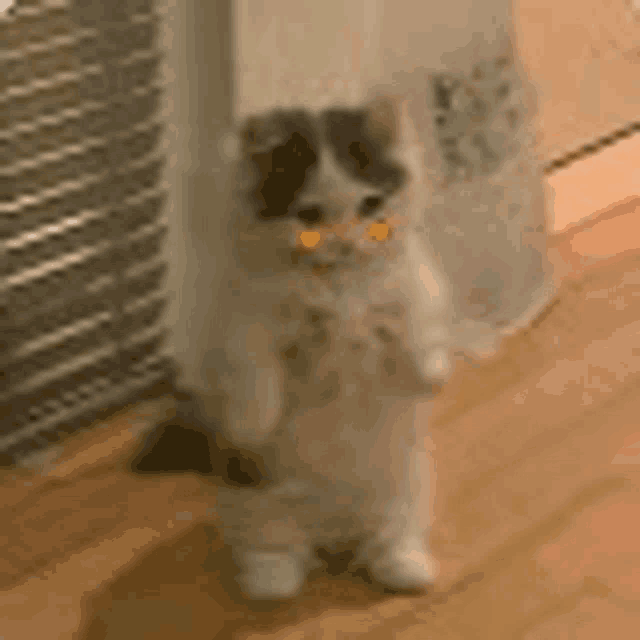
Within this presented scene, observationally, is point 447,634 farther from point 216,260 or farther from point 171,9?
point 171,9

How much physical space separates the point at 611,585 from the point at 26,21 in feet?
3.89

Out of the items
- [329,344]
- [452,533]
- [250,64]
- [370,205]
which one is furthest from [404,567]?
[250,64]

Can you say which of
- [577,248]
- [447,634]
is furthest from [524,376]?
[447,634]

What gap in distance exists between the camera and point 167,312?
1.74 metres

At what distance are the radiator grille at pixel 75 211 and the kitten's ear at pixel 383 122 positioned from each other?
1.99ft

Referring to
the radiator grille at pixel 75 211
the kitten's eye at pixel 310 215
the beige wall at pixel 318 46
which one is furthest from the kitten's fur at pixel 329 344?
the radiator grille at pixel 75 211

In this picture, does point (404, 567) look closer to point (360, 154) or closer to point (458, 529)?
point (458, 529)

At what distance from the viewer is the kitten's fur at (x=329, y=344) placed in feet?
3.59

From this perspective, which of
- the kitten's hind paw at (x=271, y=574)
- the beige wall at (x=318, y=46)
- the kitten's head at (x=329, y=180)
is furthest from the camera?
the beige wall at (x=318, y=46)

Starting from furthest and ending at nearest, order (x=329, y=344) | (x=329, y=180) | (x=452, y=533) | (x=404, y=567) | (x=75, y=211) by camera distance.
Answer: (x=75, y=211), (x=452, y=533), (x=404, y=567), (x=329, y=344), (x=329, y=180)

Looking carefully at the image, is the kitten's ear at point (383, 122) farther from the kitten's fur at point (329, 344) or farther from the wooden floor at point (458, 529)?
the wooden floor at point (458, 529)

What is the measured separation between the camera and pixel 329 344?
1.19 meters

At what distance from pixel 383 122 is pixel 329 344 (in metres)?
0.28

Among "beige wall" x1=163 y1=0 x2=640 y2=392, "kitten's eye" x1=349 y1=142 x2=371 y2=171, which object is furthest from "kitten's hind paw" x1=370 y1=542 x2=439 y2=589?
"kitten's eye" x1=349 y1=142 x2=371 y2=171
